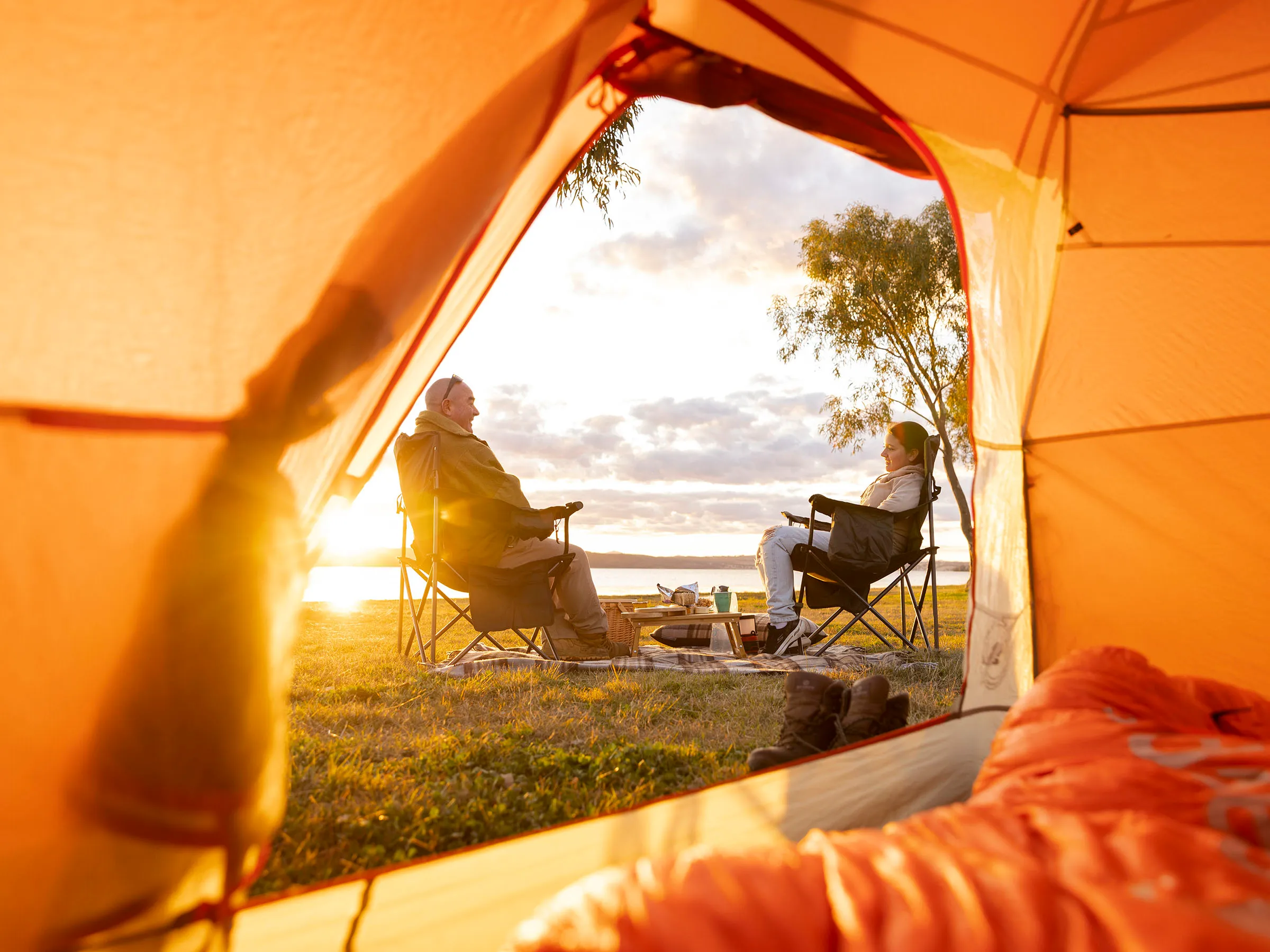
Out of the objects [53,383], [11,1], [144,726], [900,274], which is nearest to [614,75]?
[11,1]

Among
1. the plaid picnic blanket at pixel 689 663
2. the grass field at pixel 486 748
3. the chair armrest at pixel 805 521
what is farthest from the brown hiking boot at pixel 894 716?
the chair armrest at pixel 805 521

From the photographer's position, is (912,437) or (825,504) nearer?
(825,504)

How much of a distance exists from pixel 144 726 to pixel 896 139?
193 cm

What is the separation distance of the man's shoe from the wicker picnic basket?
788 millimetres

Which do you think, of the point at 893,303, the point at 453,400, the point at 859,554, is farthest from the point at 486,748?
the point at 893,303

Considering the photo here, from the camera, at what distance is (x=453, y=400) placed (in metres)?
3.88

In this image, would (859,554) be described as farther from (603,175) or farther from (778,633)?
(603,175)

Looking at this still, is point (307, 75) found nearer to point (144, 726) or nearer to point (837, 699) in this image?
point (144, 726)

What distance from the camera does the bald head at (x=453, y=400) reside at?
384cm

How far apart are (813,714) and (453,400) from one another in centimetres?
267

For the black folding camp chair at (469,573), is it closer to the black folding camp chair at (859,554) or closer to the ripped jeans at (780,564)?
the ripped jeans at (780,564)

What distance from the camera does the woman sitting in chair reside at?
4.15m

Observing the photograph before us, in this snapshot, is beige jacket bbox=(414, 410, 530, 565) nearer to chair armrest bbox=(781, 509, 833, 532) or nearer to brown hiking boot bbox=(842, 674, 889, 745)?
chair armrest bbox=(781, 509, 833, 532)

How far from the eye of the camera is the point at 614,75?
1469 millimetres
